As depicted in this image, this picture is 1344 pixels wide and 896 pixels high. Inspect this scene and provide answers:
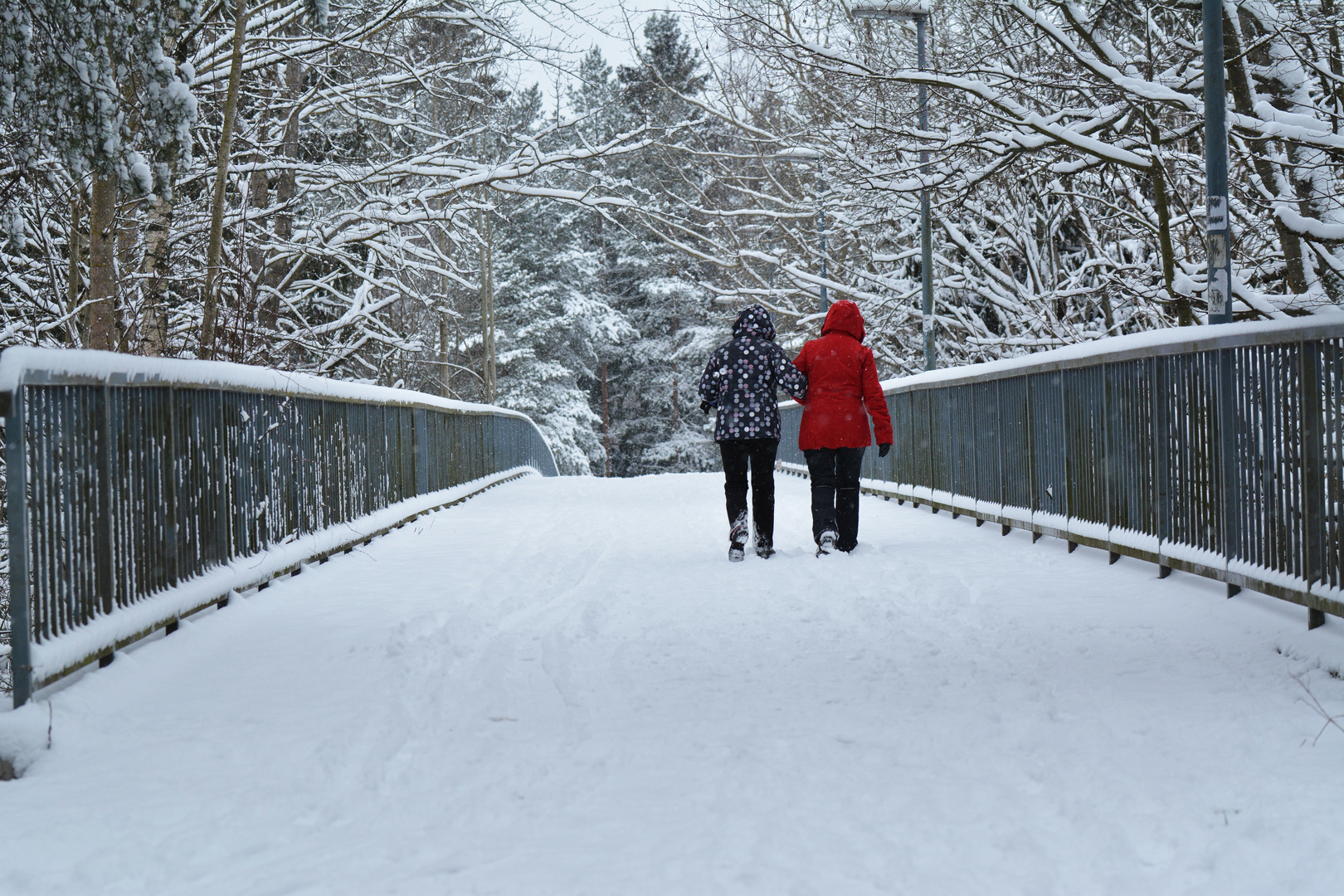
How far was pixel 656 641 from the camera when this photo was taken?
19.8ft

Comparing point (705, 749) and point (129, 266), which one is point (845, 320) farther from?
point (129, 266)

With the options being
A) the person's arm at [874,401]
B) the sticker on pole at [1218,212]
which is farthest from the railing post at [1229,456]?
the person's arm at [874,401]

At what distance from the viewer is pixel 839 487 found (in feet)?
30.5

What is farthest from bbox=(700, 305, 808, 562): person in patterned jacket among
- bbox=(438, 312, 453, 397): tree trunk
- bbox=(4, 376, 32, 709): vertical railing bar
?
bbox=(438, 312, 453, 397): tree trunk

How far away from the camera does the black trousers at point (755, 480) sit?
9.12 m

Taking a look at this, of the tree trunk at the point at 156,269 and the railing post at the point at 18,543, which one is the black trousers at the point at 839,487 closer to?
the tree trunk at the point at 156,269

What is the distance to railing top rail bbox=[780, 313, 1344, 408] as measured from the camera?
536cm

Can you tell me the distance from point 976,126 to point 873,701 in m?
7.71

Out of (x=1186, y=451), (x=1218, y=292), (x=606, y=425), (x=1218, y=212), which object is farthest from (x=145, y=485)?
(x=606, y=425)

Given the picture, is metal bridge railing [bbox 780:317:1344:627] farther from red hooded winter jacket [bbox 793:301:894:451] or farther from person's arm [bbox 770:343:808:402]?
person's arm [bbox 770:343:808:402]

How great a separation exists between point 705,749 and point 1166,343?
4.25 m

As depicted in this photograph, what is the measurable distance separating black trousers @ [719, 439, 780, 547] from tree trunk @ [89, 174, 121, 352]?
183 inches

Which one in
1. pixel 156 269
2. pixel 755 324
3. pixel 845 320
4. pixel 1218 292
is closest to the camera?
pixel 1218 292

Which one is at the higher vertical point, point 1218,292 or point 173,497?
point 1218,292
